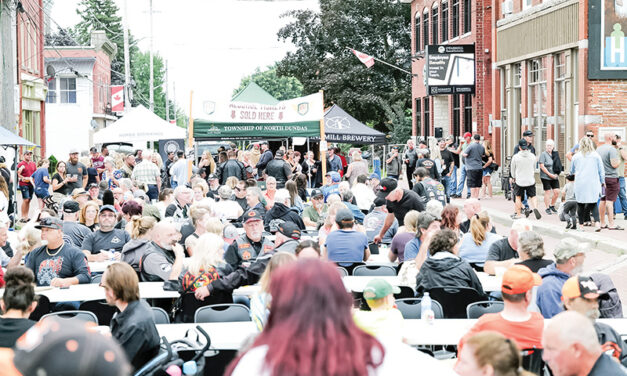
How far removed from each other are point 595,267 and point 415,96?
3340cm

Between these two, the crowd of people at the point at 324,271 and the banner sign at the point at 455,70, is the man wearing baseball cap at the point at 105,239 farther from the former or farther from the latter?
the banner sign at the point at 455,70

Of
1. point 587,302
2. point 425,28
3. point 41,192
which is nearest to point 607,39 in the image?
point 41,192

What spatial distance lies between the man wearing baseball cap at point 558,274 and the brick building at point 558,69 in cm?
1684

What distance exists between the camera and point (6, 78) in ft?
54.4

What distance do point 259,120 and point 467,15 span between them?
17888 millimetres

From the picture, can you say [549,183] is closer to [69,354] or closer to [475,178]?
[475,178]

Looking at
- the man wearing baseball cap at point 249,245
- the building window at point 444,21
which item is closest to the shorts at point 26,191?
the man wearing baseball cap at point 249,245

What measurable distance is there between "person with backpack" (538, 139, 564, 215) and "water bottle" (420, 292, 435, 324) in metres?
14.3

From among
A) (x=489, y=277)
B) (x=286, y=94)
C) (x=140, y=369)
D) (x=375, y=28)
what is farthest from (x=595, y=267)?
(x=286, y=94)

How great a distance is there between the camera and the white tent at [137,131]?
27219 mm

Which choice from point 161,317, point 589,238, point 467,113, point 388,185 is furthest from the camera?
point 467,113

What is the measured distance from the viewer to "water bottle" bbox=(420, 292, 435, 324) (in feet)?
23.9

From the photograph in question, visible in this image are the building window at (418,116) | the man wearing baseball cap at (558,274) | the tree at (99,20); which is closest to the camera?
the man wearing baseball cap at (558,274)

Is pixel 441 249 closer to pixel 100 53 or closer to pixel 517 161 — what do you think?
pixel 517 161
